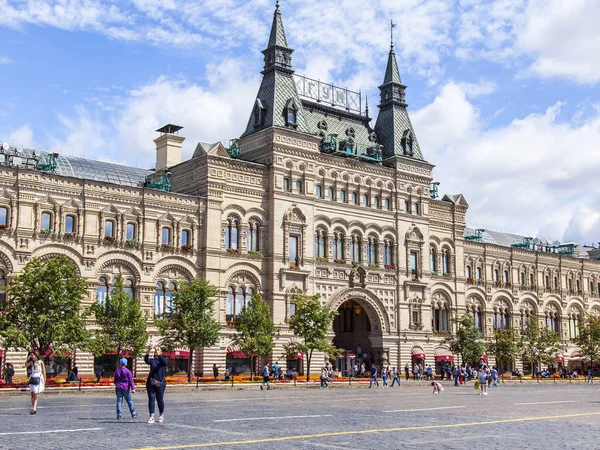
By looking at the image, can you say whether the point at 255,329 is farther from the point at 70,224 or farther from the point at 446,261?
the point at 446,261

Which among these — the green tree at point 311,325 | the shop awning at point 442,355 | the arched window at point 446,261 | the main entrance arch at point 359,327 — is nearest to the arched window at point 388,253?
the main entrance arch at point 359,327

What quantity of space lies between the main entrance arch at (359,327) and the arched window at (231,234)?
10.8m

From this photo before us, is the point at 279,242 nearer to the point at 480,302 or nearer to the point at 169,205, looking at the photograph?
the point at 169,205

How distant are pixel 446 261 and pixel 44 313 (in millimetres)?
46936

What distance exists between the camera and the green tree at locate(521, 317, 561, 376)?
8138 cm

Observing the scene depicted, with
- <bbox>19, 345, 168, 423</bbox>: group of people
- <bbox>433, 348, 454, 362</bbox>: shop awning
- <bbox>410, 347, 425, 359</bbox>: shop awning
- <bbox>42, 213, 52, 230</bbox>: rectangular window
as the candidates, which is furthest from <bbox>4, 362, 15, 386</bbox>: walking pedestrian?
<bbox>433, 348, 454, 362</bbox>: shop awning

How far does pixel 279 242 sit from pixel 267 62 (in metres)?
17.5

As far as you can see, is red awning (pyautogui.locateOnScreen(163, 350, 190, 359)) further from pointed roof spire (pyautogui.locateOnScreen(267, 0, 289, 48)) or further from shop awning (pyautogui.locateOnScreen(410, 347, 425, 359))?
pointed roof spire (pyautogui.locateOnScreen(267, 0, 289, 48))

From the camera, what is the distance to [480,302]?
286 ft

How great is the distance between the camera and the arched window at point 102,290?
194ft

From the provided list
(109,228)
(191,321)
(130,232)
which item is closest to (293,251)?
(130,232)

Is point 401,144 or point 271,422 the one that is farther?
point 401,144

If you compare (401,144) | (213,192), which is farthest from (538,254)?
(213,192)

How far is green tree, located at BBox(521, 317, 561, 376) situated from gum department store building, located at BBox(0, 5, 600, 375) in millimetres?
5080
